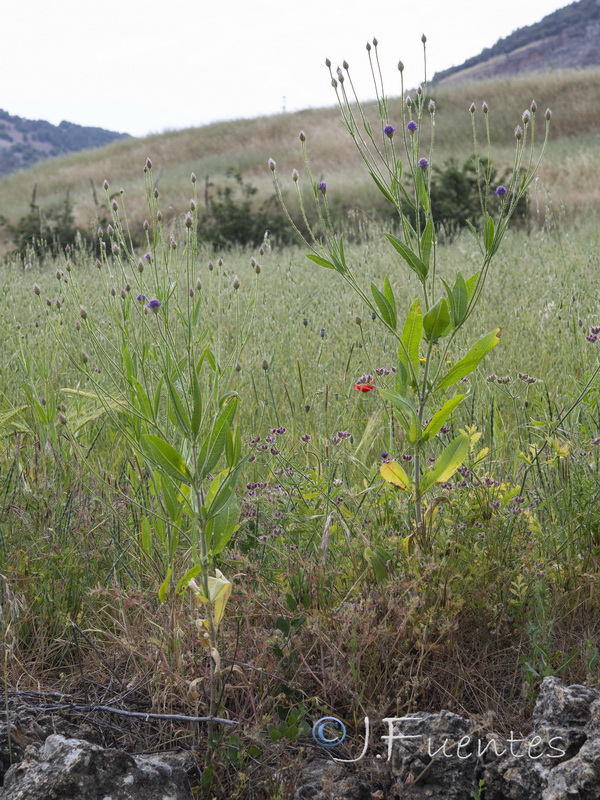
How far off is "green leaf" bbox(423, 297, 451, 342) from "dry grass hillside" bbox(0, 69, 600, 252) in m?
10.6

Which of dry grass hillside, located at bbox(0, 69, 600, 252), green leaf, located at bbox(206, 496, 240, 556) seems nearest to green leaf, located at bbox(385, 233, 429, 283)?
green leaf, located at bbox(206, 496, 240, 556)

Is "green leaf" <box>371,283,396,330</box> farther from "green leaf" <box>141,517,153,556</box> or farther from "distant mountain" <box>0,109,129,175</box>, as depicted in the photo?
"distant mountain" <box>0,109,129,175</box>

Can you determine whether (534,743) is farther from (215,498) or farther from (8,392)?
(8,392)

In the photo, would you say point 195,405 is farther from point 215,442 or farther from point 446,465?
point 446,465

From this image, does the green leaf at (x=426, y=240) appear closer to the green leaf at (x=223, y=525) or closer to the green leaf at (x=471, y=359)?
the green leaf at (x=471, y=359)

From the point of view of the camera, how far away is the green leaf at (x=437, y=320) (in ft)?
6.37

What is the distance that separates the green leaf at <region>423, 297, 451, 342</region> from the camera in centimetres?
194

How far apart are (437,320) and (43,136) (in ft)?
404

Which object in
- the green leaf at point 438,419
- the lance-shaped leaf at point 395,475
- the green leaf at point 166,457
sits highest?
the green leaf at point 166,457

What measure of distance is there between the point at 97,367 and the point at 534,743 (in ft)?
8.73

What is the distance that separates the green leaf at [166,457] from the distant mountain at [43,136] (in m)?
105

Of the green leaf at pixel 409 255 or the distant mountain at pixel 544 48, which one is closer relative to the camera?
the green leaf at pixel 409 255

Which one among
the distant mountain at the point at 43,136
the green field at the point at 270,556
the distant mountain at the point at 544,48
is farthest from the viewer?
the distant mountain at the point at 43,136

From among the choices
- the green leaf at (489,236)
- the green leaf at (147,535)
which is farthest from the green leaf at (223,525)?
the green leaf at (489,236)
